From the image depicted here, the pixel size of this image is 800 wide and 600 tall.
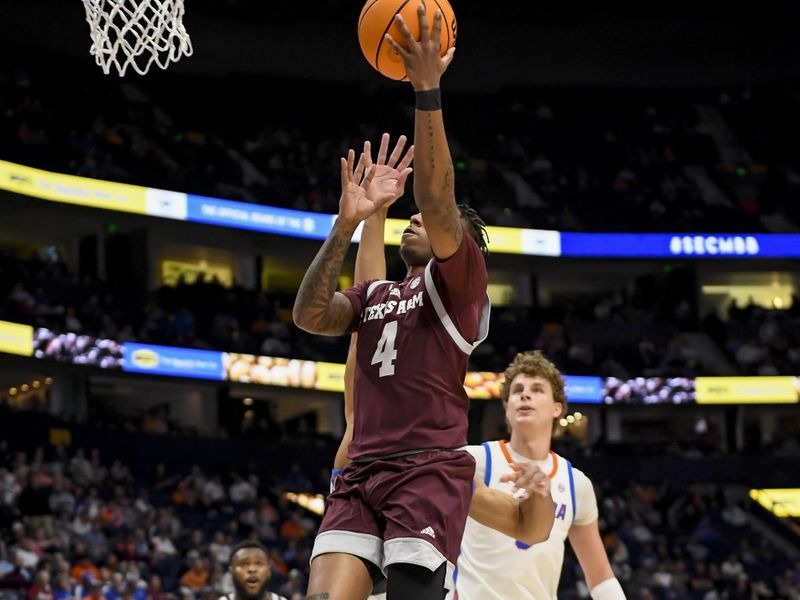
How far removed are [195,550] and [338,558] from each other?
48.1 ft

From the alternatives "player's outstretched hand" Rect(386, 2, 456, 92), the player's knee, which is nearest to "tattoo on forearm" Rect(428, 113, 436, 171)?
"player's outstretched hand" Rect(386, 2, 456, 92)

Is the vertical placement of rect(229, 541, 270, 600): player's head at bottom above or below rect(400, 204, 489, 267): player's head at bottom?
below

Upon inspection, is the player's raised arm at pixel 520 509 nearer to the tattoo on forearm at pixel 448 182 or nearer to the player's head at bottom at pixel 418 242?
the player's head at bottom at pixel 418 242

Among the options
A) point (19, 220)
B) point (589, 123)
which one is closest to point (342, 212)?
point (19, 220)

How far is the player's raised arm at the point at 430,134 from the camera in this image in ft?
13.6

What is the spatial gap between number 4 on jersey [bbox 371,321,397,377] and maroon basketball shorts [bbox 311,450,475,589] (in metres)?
0.34

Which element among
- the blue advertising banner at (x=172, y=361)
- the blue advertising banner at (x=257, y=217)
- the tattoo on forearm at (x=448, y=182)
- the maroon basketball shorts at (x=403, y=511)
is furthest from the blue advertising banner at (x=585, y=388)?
the tattoo on forearm at (x=448, y=182)

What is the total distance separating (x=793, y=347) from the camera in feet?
96.6

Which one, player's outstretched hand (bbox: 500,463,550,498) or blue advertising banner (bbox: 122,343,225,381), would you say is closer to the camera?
player's outstretched hand (bbox: 500,463,550,498)

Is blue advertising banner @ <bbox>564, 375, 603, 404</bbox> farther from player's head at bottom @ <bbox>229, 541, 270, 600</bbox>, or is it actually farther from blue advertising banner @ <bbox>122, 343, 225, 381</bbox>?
player's head at bottom @ <bbox>229, 541, 270, 600</bbox>

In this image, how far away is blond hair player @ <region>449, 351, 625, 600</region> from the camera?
5.98 m

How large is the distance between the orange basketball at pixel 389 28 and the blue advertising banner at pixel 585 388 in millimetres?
23714

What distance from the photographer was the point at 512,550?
599cm

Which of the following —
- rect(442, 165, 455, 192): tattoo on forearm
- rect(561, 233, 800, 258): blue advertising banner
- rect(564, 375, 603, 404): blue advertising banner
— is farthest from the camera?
→ rect(561, 233, 800, 258): blue advertising banner
